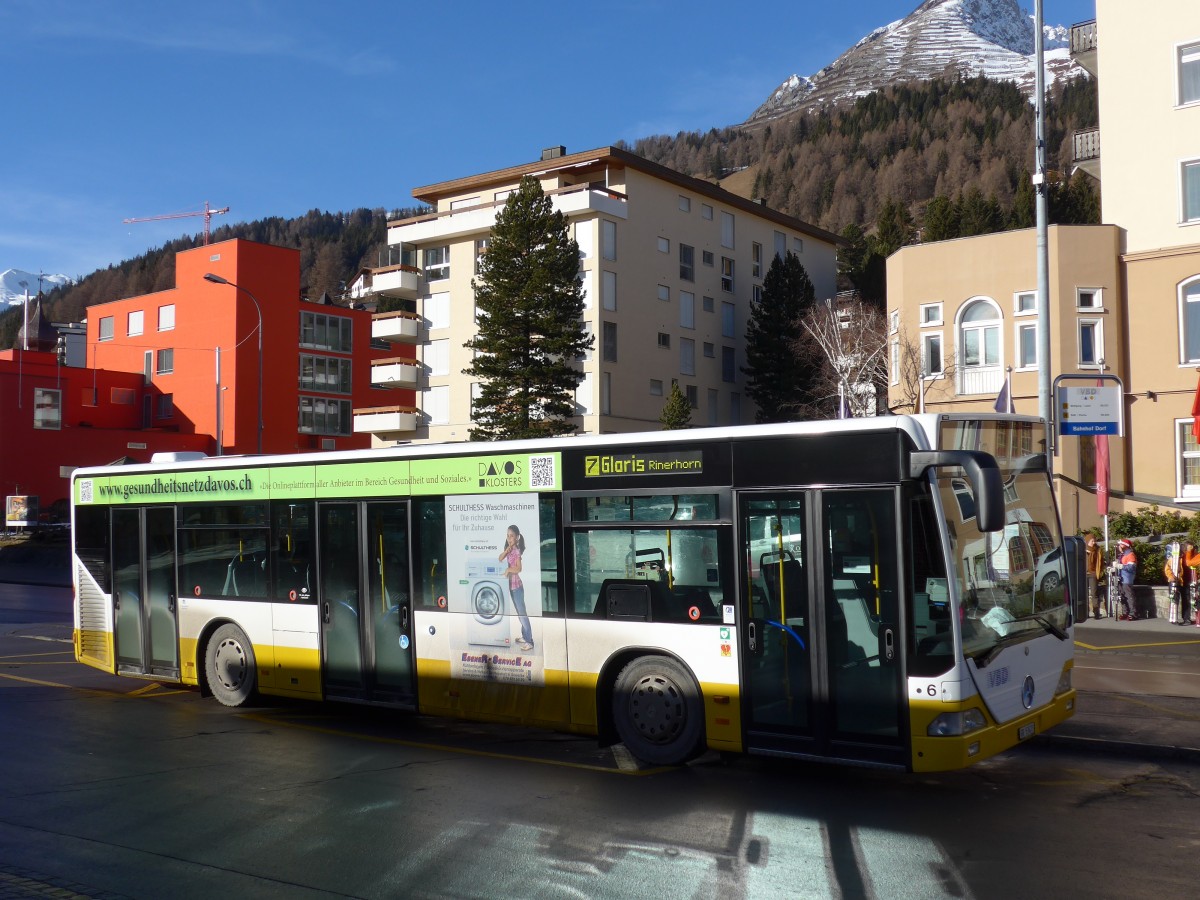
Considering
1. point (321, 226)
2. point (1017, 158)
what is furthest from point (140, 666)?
point (321, 226)

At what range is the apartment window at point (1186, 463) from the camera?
97.3 feet

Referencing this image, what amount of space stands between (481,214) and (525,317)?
38.9ft

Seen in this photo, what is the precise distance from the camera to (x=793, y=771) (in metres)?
9.23

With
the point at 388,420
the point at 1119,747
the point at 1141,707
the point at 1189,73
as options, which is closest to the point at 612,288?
the point at 388,420

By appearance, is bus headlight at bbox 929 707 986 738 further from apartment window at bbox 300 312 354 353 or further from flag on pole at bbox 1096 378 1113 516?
apartment window at bbox 300 312 354 353

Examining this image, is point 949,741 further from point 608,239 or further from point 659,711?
point 608,239

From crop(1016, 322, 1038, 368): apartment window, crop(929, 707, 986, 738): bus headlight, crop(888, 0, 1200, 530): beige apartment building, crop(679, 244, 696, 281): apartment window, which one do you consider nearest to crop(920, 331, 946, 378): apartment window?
crop(888, 0, 1200, 530): beige apartment building

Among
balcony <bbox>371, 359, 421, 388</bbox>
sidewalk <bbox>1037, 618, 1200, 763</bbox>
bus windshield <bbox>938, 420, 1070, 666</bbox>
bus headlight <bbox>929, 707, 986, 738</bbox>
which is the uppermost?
balcony <bbox>371, 359, 421, 388</bbox>

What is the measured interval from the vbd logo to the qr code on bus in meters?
0.12

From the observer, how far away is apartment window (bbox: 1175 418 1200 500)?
97.3 feet

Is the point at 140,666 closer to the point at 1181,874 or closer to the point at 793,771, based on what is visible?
the point at 793,771

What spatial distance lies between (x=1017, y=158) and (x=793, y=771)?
156 metres

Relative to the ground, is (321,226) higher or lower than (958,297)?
higher

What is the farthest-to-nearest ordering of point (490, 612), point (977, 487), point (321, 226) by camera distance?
point (321, 226) < point (490, 612) < point (977, 487)
